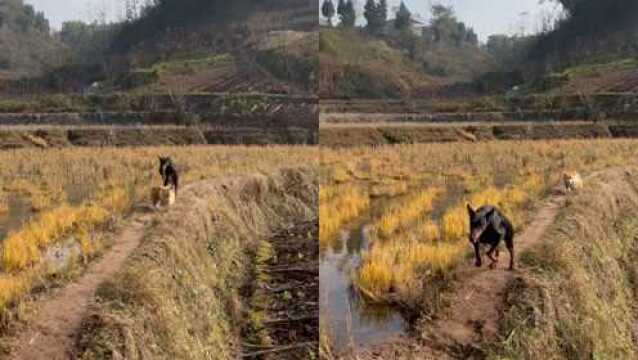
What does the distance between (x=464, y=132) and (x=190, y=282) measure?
28.9 meters

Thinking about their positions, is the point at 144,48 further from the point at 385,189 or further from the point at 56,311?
the point at 56,311

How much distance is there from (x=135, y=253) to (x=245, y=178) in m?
6.76

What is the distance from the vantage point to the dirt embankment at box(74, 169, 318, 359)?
17.2 ft

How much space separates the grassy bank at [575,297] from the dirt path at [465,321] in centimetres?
13

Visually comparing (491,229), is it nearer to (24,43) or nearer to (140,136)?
(140,136)

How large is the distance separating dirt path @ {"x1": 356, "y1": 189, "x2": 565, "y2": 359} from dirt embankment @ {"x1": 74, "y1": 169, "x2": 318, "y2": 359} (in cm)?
165

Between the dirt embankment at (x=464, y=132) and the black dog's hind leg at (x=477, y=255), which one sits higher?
the dirt embankment at (x=464, y=132)

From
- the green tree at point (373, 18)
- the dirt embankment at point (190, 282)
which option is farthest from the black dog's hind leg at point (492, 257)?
the green tree at point (373, 18)

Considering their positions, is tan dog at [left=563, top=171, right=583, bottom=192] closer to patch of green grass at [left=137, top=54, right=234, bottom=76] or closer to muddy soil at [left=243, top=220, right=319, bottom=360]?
muddy soil at [left=243, top=220, right=319, bottom=360]

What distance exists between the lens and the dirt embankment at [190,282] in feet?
17.2

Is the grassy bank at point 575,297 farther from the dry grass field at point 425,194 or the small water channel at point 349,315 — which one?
the small water channel at point 349,315

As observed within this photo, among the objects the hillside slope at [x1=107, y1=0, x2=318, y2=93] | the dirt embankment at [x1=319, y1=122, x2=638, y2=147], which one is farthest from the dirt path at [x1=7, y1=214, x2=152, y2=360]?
the dirt embankment at [x1=319, y1=122, x2=638, y2=147]

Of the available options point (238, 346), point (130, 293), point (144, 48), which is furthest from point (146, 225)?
point (144, 48)

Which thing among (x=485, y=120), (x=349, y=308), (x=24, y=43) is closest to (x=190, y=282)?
(x=349, y=308)
